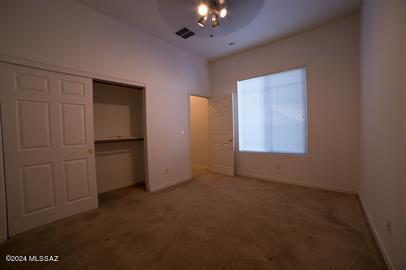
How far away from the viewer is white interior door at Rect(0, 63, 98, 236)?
2.08 meters

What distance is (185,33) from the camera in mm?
3355

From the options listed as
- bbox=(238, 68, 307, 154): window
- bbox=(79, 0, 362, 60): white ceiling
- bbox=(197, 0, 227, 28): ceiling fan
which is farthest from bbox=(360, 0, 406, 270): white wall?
bbox=(197, 0, 227, 28): ceiling fan

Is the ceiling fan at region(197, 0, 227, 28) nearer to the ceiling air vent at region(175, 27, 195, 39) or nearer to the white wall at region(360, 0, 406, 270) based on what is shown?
the ceiling air vent at region(175, 27, 195, 39)

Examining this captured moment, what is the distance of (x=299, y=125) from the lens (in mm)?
3652

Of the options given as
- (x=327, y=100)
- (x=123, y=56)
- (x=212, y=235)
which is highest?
(x=123, y=56)

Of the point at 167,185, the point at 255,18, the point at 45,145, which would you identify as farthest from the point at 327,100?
the point at 45,145

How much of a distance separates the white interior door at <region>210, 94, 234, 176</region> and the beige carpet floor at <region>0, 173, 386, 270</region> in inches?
60.7

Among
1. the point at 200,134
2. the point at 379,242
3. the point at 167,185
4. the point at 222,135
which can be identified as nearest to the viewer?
the point at 379,242

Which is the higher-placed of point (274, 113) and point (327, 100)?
point (327, 100)

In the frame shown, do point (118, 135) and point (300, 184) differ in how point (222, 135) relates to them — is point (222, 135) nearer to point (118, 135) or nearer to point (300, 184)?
point (300, 184)

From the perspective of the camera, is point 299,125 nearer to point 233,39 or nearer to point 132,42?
point 233,39

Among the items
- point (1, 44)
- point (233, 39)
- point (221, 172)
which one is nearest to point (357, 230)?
point (221, 172)

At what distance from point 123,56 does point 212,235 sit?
3281mm

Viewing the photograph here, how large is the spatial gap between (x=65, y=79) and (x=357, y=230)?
439cm
